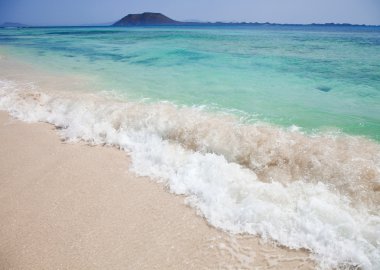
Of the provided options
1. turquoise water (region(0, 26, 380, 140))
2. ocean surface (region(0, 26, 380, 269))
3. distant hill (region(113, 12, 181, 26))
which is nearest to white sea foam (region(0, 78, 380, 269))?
ocean surface (region(0, 26, 380, 269))

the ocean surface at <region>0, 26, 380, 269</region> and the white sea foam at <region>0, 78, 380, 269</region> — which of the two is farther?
the ocean surface at <region>0, 26, 380, 269</region>

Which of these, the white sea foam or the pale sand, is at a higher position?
the white sea foam

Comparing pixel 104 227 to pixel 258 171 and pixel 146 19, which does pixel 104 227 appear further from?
pixel 146 19

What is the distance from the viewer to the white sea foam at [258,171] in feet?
9.89

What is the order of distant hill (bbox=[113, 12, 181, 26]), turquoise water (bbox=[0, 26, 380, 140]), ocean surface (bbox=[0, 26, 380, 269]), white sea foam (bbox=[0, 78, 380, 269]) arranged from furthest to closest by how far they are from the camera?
distant hill (bbox=[113, 12, 181, 26]) → turquoise water (bbox=[0, 26, 380, 140]) → ocean surface (bbox=[0, 26, 380, 269]) → white sea foam (bbox=[0, 78, 380, 269])

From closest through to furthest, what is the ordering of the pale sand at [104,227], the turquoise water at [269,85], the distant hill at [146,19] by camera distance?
1. the pale sand at [104,227]
2. the turquoise water at [269,85]
3. the distant hill at [146,19]

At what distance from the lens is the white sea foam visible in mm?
3016

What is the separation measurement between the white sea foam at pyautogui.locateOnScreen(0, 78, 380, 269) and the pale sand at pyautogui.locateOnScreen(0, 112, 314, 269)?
0.23 metres

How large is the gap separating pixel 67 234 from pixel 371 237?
10.8 ft

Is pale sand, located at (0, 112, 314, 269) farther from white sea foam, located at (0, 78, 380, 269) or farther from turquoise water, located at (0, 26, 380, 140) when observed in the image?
turquoise water, located at (0, 26, 380, 140)

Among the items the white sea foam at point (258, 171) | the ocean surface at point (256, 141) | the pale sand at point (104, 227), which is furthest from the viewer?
the ocean surface at point (256, 141)

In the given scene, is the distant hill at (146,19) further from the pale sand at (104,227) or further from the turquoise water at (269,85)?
the pale sand at (104,227)

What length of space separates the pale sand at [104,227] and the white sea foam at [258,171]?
0.23 meters

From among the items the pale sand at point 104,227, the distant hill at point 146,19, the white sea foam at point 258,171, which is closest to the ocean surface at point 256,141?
the white sea foam at point 258,171
